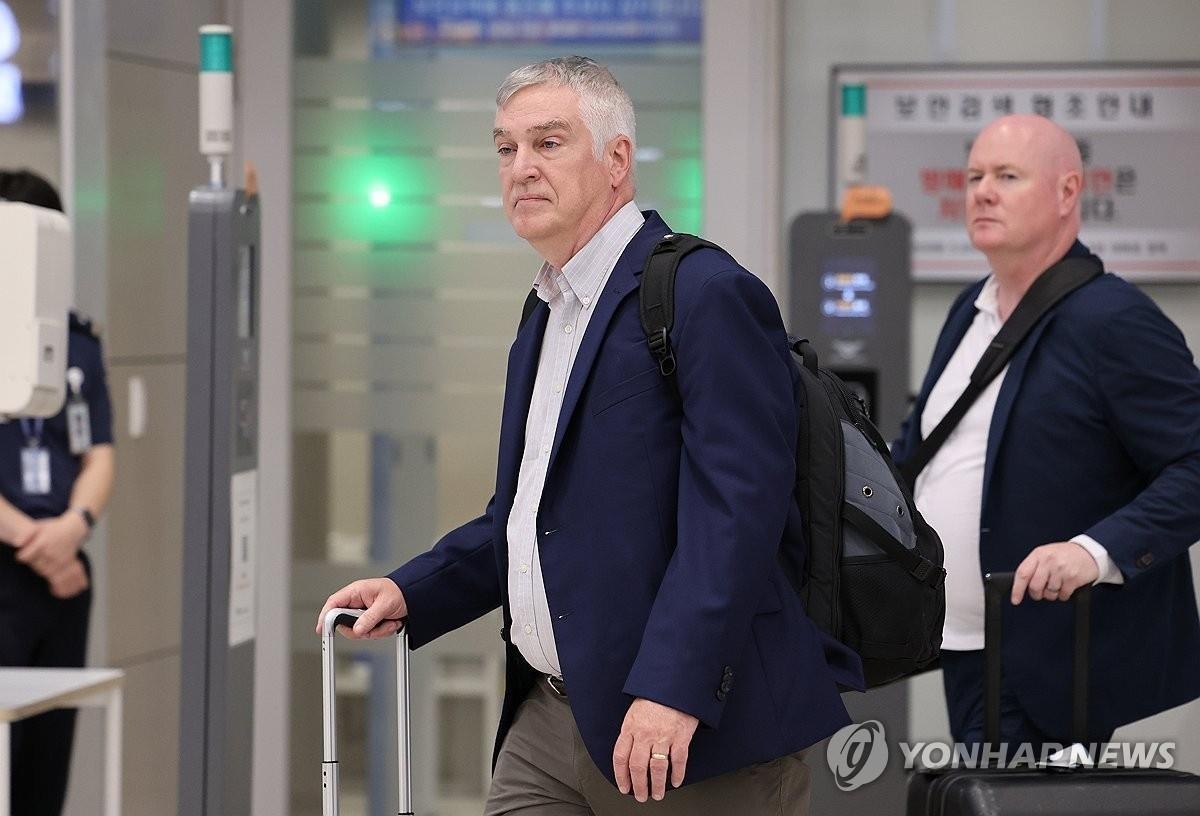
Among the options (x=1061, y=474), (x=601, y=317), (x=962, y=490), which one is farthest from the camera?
(x=962, y=490)

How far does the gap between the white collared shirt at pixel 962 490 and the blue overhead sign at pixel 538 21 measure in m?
2.14

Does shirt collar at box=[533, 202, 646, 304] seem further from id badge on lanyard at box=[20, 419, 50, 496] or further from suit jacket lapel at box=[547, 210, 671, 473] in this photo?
id badge on lanyard at box=[20, 419, 50, 496]

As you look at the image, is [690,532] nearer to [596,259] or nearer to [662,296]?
[662,296]

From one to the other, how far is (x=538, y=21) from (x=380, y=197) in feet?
2.38

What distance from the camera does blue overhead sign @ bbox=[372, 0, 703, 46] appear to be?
5.07 m

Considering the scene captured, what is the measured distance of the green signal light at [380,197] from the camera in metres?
5.21

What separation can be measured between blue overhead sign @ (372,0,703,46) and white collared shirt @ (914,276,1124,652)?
7.04ft

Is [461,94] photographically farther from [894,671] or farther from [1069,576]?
[894,671]

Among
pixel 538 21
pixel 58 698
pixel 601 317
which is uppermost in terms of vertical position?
pixel 538 21

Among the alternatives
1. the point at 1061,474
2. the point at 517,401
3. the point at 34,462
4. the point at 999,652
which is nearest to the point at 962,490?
the point at 1061,474

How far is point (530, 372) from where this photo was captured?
2.26 metres

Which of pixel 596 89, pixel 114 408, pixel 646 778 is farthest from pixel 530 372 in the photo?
pixel 114 408

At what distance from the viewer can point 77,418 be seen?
14.0 feet

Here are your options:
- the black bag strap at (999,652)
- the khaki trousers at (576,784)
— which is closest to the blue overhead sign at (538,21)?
the black bag strap at (999,652)
